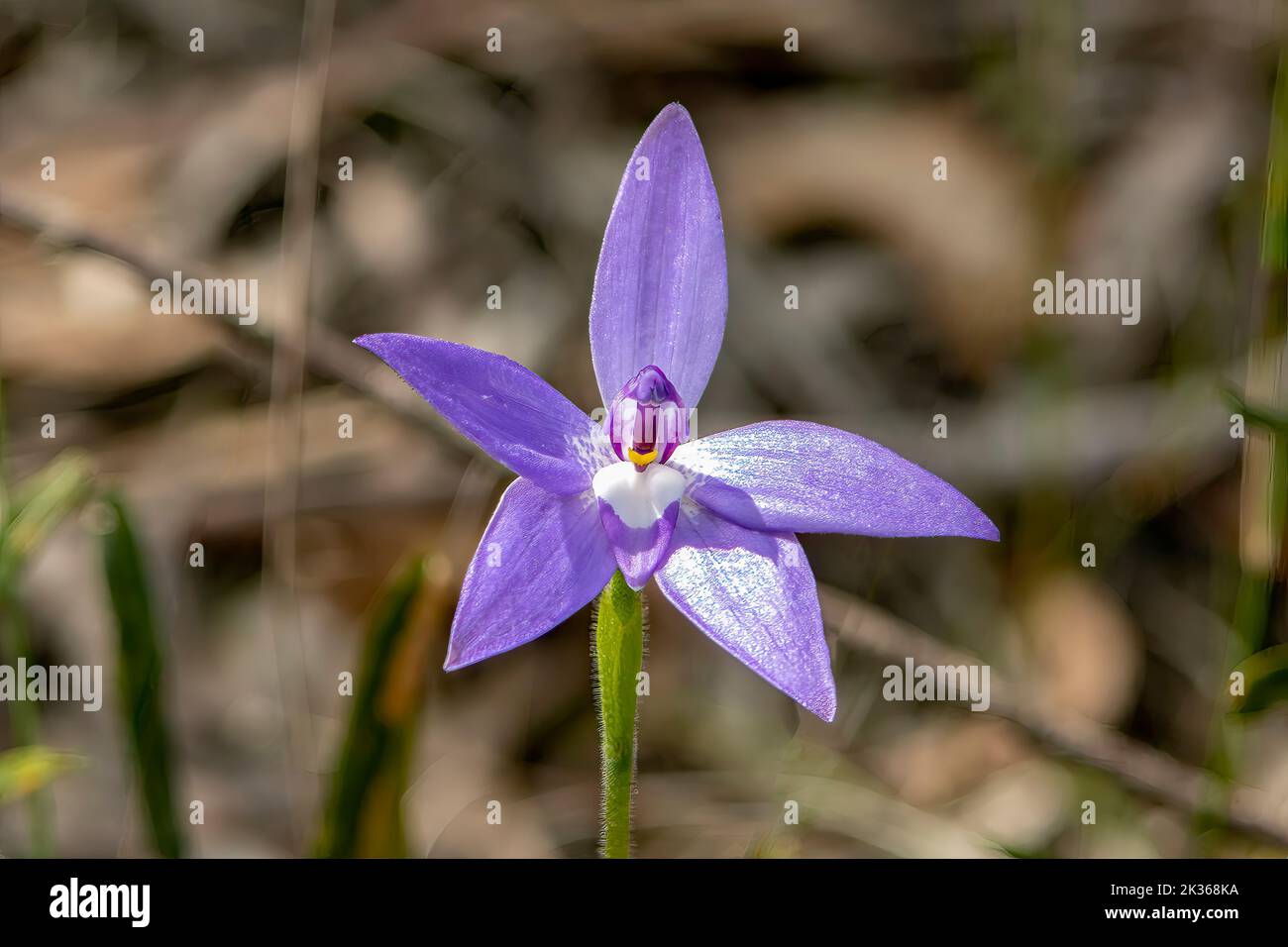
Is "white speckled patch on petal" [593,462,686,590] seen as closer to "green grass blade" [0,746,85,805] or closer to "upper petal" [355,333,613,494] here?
"upper petal" [355,333,613,494]

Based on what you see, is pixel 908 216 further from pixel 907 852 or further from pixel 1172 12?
pixel 907 852

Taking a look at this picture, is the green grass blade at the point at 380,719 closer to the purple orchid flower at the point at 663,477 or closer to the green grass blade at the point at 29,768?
the green grass blade at the point at 29,768

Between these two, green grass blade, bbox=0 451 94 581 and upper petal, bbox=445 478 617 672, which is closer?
upper petal, bbox=445 478 617 672

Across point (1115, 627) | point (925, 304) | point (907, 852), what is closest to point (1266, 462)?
point (1115, 627)

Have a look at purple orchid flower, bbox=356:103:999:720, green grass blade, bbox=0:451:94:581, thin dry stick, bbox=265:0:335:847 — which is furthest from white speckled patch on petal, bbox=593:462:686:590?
thin dry stick, bbox=265:0:335:847

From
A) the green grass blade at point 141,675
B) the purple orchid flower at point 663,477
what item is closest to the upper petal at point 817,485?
the purple orchid flower at point 663,477

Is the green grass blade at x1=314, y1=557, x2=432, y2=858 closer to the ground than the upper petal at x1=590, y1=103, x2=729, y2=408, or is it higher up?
closer to the ground

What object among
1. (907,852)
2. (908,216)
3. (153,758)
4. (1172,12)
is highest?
(1172,12)
